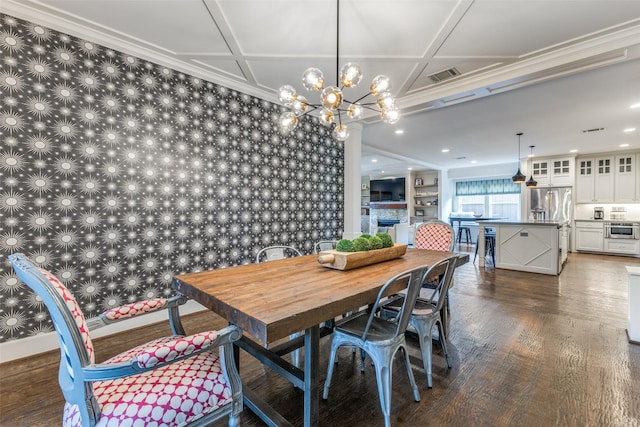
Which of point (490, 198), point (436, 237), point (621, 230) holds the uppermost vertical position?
point (490, 198)

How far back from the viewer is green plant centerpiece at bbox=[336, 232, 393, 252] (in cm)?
199

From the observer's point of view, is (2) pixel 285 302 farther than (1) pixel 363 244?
No

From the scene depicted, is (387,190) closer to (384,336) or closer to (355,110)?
(355,110)

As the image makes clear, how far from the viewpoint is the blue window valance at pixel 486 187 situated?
8906 millimetres

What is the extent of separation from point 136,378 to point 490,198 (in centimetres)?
1090

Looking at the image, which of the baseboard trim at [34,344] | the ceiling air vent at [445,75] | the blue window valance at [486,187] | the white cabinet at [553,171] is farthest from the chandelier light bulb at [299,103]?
the blue window valance at [486,187]

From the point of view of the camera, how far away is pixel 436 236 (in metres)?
3.34

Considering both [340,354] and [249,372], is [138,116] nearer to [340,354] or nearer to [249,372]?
[249,372]

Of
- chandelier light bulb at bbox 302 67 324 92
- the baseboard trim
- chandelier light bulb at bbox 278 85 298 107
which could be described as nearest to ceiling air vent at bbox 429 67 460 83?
chandelier light bulb at bbox 302 67 324 92

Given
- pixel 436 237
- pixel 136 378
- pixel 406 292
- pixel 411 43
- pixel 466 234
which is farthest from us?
pixel 466 234

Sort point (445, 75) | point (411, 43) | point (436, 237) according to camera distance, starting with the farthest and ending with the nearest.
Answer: point (436, 237), point (445, 75), point (411, 43)

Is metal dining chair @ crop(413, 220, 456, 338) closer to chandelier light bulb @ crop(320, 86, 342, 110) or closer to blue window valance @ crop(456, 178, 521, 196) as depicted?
chandelier light bulb @ crop(320, 86, 342, 110)

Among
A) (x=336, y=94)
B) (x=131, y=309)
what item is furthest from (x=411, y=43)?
(x=131, y=309)

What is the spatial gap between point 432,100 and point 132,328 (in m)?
4.36
